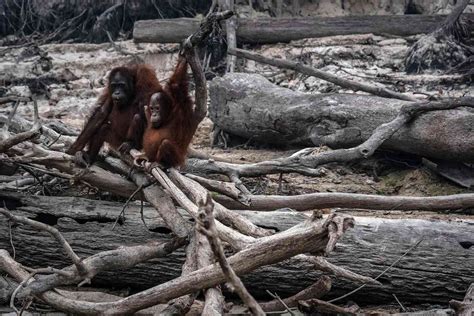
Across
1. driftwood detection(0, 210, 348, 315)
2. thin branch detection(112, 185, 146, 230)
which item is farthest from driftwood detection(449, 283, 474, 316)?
thin branch detection(112, 185, 146, 230)

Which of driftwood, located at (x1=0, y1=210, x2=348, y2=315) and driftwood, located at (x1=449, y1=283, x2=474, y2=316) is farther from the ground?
driftwood, located at (x1=0, y1=210, x2=348, y2=315)

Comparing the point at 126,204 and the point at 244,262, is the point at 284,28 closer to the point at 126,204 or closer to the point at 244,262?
the point at 126,204

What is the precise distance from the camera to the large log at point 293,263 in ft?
→ 20.8

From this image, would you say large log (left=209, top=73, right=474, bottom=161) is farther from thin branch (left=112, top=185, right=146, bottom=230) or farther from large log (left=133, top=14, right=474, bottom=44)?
thin branch (left=112, top=185, right=146, bottom=230)

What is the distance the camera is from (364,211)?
7977mm

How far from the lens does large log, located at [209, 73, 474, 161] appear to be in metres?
8.54

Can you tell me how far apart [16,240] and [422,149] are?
4.06 meters

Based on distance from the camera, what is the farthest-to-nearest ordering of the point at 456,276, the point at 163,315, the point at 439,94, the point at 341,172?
the point at 439,94, the point at 341,172, the point at 456,276, the point at 163,315

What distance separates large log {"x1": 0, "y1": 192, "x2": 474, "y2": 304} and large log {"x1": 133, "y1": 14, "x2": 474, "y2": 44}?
6.65 meters

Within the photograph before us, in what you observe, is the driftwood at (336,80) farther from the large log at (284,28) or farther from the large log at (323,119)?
the large log at (284,28)

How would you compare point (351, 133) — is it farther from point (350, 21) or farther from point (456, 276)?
point (350, 21)

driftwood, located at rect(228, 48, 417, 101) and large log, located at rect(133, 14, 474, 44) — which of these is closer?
driftwood, located at rect(228, 48, 417, 101)

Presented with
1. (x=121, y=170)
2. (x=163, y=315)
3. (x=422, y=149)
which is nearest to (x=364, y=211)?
(x=422, y=149)

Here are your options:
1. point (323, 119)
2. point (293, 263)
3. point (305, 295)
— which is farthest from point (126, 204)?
point (323, 119)
